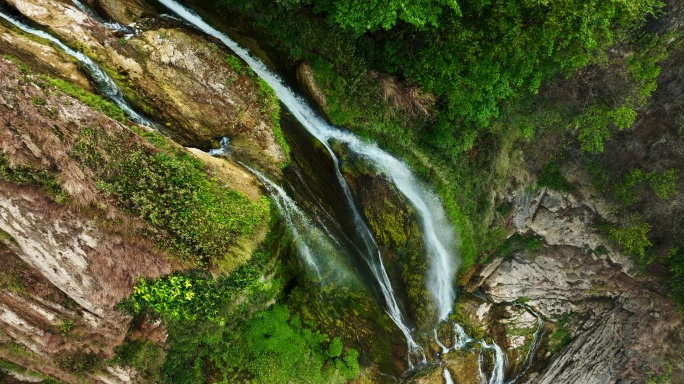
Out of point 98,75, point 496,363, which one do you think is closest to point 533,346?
point 496,363

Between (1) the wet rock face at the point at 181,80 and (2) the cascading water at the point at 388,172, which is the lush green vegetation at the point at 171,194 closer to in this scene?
(1) the wet rock face at the point at 181,80

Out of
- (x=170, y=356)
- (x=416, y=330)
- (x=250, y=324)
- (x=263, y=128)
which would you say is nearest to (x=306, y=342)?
(x=250, y=324)

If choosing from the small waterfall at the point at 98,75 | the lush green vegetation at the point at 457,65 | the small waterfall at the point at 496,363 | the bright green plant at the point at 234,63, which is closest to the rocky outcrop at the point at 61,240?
the small waterfall at the point at 98,75

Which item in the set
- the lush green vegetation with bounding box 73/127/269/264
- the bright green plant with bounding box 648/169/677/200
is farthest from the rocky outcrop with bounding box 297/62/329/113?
the bright green plant with bounding box 648/169/677/200

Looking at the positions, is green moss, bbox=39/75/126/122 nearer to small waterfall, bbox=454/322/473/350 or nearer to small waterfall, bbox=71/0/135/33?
small waterfall, bbox=71/0/135/33

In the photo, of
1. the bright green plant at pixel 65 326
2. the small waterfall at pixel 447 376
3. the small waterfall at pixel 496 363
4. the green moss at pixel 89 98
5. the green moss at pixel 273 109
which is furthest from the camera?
the small waterfall at pixel 496 363

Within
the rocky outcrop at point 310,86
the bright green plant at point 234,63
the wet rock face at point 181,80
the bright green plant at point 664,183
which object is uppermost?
the bright green plant at point 664,183

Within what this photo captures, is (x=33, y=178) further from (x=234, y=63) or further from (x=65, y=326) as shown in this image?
(x=234, y=63)
